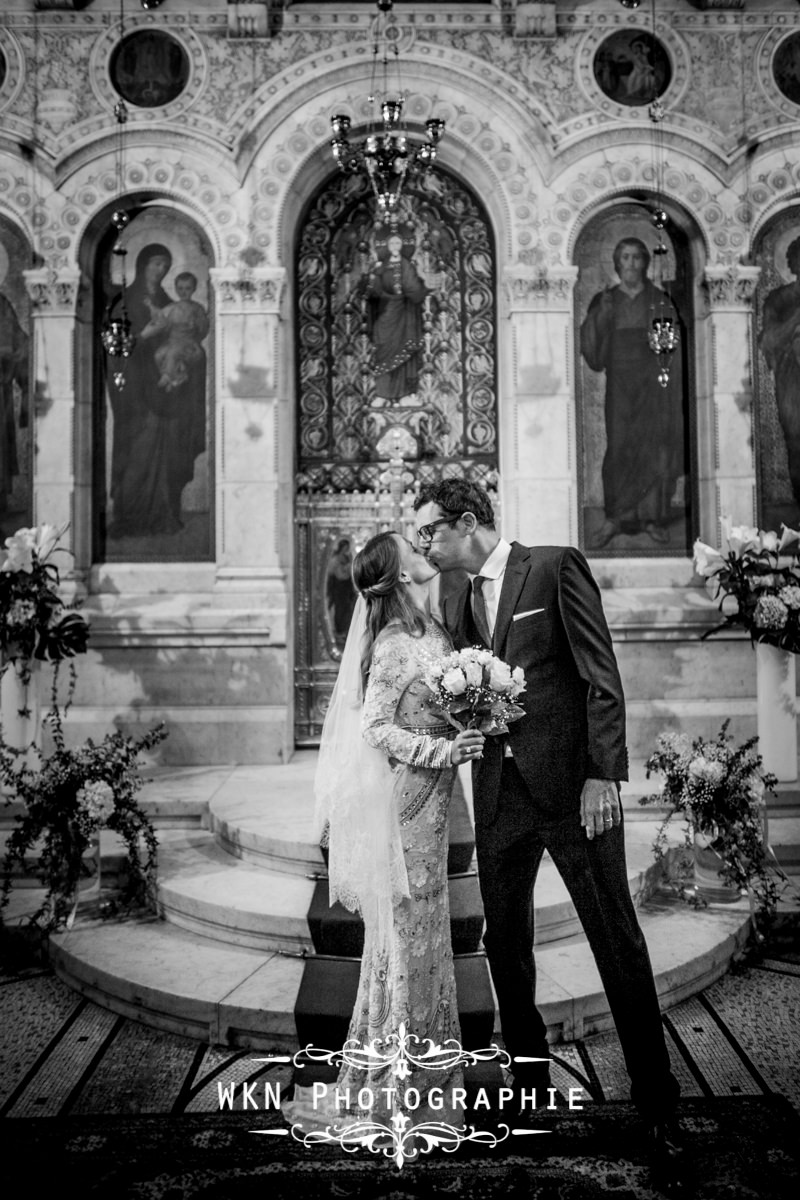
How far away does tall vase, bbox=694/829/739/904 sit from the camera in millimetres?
5488

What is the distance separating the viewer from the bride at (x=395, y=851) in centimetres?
335

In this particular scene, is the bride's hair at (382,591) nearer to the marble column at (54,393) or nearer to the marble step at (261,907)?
the marble step at (261,907)

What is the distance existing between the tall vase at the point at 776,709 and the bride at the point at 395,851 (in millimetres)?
4273

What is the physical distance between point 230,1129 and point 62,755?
8.72 ft

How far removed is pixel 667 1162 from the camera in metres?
3.11

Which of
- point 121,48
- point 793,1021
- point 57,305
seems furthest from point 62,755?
point 121,48

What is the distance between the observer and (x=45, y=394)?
850 cm

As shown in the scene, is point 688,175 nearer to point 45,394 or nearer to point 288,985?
point 45,394

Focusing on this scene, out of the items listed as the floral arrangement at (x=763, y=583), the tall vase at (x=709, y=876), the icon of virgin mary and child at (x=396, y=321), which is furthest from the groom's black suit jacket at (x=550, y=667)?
the icon of virgin mary and child at (x=396, y=321)

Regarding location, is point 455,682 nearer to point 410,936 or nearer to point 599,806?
point 599,806

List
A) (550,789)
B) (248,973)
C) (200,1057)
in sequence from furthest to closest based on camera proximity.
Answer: (248,973) → (200,1057) → (550,789)

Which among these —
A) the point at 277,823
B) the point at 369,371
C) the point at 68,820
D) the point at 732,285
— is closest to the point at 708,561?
the point at 732,285

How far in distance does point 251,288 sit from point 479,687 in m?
6.46

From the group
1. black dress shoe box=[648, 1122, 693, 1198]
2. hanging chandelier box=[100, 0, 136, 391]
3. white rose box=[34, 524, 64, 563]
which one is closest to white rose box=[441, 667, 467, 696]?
black dress shoe box=[648, 1122, 693, 1198]
